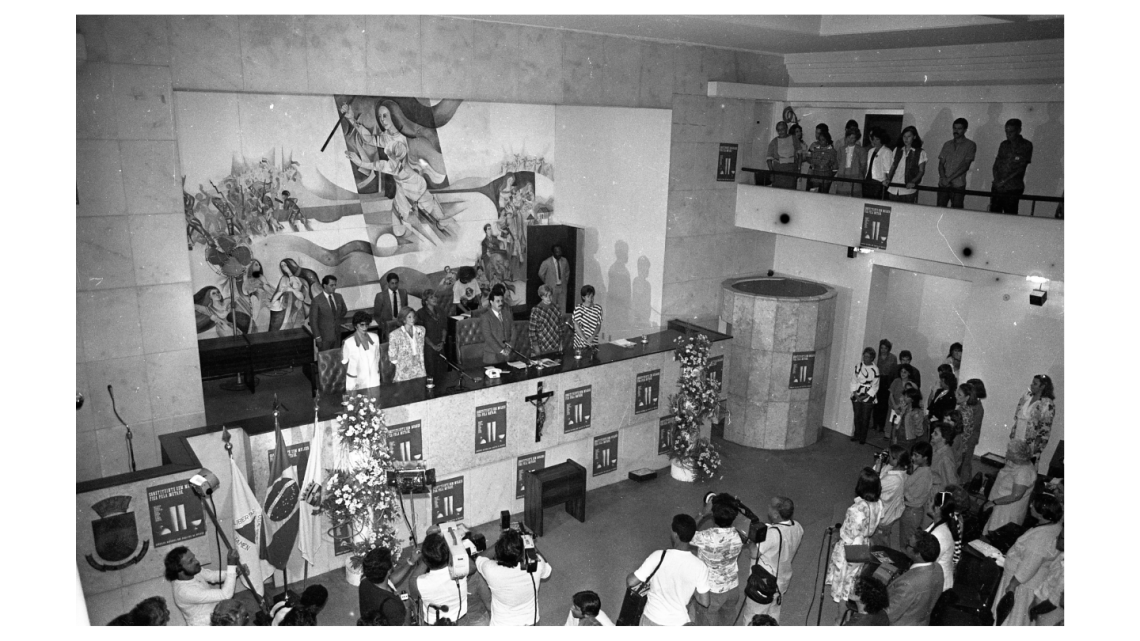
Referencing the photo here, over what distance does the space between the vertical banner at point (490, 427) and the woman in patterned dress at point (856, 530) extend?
3679mm

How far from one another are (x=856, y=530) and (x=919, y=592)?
39.6 inches

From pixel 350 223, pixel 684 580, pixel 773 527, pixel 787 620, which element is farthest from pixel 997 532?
pixel 350 223

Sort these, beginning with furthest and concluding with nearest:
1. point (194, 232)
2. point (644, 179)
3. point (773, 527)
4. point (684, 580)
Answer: point (644, 179)
point (194, 232)
point (773, 527)
point (684, 580)

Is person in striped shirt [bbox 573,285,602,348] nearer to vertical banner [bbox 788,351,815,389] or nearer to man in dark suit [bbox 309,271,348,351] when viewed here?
vertical banner [bbox 788,351,815,389]

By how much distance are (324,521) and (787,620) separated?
439 cm

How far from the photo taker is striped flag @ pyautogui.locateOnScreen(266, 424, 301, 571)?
7383 mm

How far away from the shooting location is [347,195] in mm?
11766

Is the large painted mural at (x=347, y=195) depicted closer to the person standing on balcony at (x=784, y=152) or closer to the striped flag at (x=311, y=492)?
the person standing on balcony at (x=784, y=152)

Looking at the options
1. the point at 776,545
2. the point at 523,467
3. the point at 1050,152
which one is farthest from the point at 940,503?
the point at 1050,152

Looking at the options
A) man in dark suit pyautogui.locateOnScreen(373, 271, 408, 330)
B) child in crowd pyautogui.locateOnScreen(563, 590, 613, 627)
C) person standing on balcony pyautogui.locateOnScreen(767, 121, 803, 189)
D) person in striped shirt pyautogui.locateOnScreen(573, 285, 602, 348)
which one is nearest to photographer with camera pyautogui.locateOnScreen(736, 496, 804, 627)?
child in crowd pyautogui.locateOnScreen(563, 590, 613, 627)

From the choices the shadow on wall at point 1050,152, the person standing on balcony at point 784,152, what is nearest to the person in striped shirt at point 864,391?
the person standing on balcony at point 784,152

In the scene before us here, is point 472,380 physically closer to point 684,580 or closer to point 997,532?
point 684,580

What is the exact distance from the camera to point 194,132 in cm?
1052

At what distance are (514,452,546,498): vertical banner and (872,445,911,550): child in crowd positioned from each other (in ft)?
11.9
